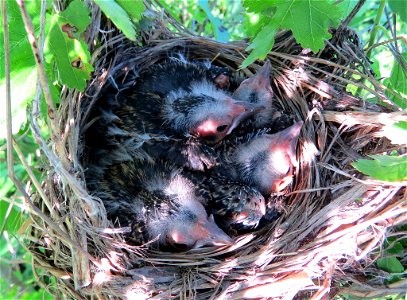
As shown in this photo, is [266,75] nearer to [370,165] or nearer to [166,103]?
[166,103]

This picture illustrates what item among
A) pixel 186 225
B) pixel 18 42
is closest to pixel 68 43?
pixel 18 42

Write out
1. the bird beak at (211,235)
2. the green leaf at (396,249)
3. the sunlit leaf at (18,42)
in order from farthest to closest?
the bird beak at (211,235) → the green leaf at (396,249) → the sunlit leaf at (18,42)

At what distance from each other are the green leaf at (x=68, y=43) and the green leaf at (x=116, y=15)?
0.30 m

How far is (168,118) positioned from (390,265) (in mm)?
816

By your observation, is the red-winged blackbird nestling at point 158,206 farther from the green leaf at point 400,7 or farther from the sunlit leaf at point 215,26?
the green leaf at point 400,7

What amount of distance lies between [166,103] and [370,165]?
801 mm

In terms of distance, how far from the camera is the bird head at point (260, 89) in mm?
1660

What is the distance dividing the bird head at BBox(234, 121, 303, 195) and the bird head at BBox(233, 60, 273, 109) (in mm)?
129

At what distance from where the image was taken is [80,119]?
1617 millimetres

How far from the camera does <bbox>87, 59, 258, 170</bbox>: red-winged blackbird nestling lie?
165cm

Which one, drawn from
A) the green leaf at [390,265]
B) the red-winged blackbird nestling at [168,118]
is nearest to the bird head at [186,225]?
the red-winged blackbird nestling at [168,118]

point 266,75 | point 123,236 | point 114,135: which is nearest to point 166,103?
point 114,135

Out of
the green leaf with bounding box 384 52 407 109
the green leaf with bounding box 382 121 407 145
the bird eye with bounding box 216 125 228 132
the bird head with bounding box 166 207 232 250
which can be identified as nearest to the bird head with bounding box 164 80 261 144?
the bird eye with bounding box 216 125 228 132

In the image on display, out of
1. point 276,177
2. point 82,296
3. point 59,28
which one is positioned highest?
point 59,28
